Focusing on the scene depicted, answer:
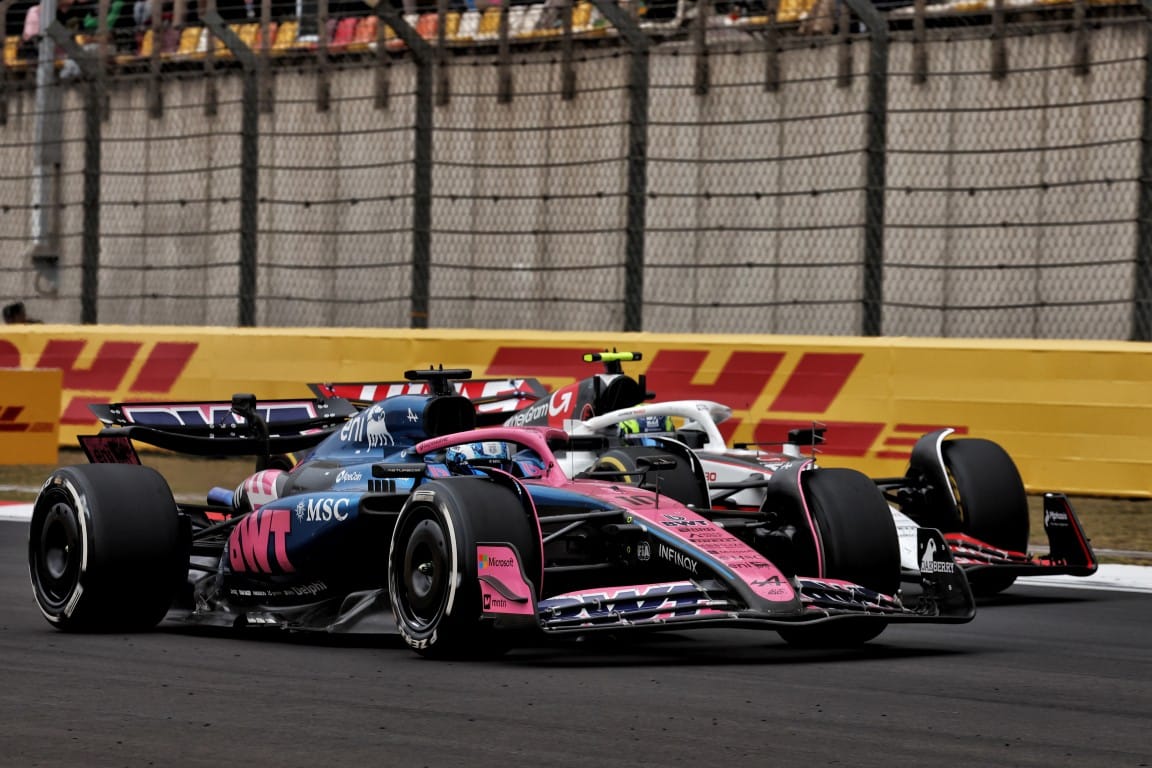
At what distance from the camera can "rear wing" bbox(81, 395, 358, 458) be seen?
977cm

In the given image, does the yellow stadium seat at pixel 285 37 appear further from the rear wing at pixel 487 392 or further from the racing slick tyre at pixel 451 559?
the racing slick tyre at pixel 451 559

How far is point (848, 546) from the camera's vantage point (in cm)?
805

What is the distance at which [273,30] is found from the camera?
19547 millimetres

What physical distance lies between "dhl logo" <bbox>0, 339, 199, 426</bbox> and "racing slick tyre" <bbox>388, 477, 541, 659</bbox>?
10423 mm

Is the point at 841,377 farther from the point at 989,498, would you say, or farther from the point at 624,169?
the point at 989,498

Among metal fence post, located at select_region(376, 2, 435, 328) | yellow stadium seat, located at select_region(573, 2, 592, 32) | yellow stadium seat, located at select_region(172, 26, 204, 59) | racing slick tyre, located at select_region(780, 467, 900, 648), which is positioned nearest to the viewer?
racing slick tyre, located at select_region(780, 467, 900, 648)

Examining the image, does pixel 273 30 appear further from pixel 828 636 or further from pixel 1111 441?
pixel 828 636

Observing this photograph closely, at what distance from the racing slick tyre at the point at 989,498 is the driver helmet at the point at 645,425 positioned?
5.37 ft

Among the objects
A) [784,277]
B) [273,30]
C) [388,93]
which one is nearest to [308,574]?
[784,277]

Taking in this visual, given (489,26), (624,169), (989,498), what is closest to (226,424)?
(989,498)

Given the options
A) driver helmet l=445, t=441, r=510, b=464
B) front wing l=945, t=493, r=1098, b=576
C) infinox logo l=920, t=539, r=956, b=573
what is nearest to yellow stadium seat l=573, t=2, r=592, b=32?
front wing l=945, t=493, r=1098, b=576

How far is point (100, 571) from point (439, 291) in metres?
10.9

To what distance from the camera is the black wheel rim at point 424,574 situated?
7523 millimetres

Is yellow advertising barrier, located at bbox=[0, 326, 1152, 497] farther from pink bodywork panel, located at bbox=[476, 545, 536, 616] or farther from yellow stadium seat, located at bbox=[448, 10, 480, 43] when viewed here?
pink bodywork panel, located at bbox=[476, 545, 536, 616]
